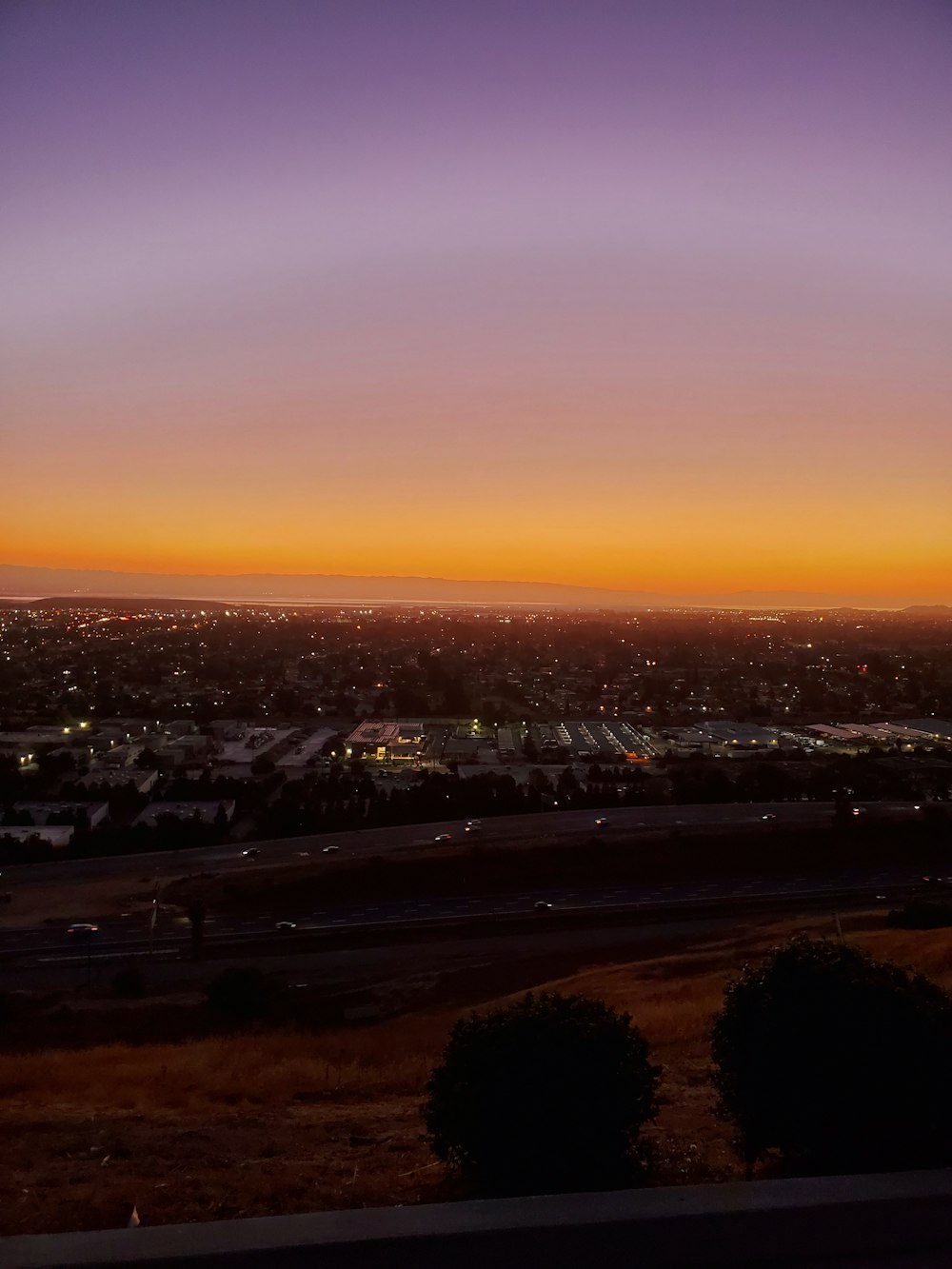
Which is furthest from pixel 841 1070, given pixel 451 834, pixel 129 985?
pixel 451 834

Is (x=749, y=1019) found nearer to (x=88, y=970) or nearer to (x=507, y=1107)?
(x=507, y=1107)

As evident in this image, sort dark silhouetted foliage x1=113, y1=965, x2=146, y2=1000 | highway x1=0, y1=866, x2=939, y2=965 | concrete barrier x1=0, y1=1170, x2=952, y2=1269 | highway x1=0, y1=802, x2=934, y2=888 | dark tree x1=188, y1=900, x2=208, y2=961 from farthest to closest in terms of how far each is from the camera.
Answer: highway x1=0, y1=802, x2=934, y2=888
highway x1=0, y1=866, x2=939, y2=965
dark tree x1=188, y1=900, x2=208, y2=961
dark silhouetted foliage x1=113, y1=965, x2=146, y2=1000
concrete barrier x1=0, y1=1170, x2=952, y2=1269

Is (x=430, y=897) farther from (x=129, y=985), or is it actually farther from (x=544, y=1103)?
(x=544, y=1103)

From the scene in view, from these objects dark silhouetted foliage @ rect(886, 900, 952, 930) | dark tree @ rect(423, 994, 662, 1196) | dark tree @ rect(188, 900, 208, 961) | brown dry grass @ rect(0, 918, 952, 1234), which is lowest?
dark tree @ rect(188, 900, 208, 961)

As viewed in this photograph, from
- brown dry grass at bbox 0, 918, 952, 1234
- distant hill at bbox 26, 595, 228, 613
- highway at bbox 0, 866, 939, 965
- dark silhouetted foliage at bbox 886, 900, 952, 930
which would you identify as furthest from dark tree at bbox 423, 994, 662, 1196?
distant hill at bbox 26, 595, 228, 613

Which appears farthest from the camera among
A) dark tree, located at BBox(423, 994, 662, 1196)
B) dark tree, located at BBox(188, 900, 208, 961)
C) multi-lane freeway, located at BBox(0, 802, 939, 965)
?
multi-lane freeway, located at BBox(0, 802, 939, 965)

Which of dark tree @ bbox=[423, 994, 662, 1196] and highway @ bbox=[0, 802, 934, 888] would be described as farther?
highway @ bbox=[0, 802, 934, 888]

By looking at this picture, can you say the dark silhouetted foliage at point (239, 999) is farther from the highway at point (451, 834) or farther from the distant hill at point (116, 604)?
the distant hill at point (116, 604)

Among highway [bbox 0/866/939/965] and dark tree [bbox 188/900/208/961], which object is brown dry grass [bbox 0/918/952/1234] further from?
highway [bbox 0/866/939/965]
